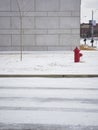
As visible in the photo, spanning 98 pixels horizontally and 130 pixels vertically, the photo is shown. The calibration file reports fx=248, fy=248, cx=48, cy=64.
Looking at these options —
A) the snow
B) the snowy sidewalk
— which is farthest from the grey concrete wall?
the snow

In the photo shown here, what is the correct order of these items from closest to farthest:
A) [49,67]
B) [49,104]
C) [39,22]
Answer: [49,104], [49,67], [39,22]

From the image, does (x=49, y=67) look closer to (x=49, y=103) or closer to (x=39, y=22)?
(x=49, y=103)

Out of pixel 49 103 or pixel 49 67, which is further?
pixel 49 67

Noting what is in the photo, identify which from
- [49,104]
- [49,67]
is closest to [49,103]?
[49,104]

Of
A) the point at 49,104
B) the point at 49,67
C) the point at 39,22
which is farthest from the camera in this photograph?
the point at 39,22

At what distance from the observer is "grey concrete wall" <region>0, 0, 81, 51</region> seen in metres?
23.4

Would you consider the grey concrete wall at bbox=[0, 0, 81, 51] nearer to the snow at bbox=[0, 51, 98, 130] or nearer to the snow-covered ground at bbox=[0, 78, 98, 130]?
the snow at bbox=[0, 51, 98, 130]

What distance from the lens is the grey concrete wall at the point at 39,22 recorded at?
23.4 metres

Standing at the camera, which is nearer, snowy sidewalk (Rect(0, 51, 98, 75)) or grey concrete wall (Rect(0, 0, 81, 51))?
snowy sidewalk (Rect(0, 51, 98, 75))

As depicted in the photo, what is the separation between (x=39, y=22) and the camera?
2347 centimetres

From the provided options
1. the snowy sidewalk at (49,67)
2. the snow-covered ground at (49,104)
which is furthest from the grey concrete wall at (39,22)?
the snow-covered ground at (49,104)

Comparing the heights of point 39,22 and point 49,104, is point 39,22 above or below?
above

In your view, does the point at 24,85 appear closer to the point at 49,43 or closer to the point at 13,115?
the point at 13,115

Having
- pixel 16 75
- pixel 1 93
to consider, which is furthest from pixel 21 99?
pixel 16 75
